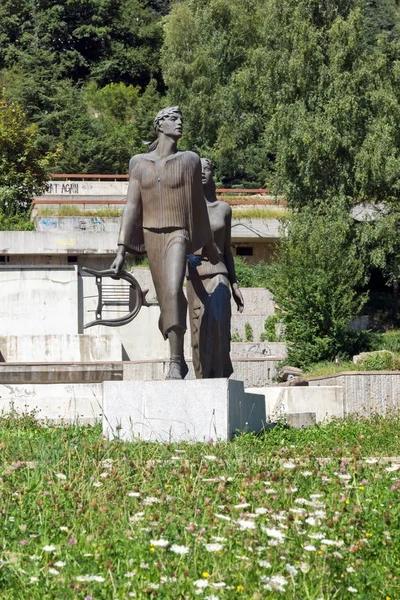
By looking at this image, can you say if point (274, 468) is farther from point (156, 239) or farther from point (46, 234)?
point (46, 234)

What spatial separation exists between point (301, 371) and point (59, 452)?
16.4m

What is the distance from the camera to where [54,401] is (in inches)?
591

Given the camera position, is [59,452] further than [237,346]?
No

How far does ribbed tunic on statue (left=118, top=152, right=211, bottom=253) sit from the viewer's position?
35.0ft

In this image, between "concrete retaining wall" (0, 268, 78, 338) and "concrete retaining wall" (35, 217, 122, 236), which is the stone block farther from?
"concrete retaining wall" (35, 217, 122, 236)

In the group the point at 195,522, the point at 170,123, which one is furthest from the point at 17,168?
the point at 195,522

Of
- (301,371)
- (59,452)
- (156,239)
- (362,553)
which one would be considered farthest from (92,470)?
(301,371)

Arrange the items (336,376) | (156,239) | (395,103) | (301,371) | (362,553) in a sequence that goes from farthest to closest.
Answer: (395,103), (301,371), (336,376), (156,239), (362,553)

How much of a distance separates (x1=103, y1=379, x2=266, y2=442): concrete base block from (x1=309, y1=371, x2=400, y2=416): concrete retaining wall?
285 inches

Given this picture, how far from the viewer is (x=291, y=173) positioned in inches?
1364

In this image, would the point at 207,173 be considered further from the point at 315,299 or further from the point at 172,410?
the point at 315,299

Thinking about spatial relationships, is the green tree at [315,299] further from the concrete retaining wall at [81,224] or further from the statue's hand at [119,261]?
the statue's hand at [119,261]

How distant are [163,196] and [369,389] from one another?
24.8ft

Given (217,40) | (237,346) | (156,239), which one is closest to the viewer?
(156,239)
